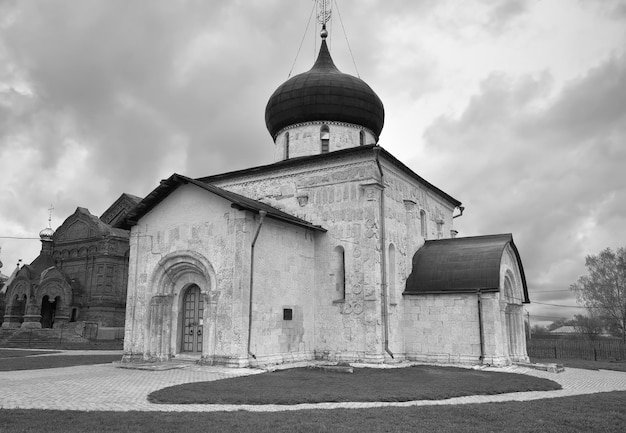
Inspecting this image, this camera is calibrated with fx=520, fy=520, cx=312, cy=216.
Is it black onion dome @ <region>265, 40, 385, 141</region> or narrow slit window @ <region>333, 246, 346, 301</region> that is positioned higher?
black onion dome @ <region>265, 40, 385, 141</region>

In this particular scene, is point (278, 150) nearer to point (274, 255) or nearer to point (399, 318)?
point (274, 255)

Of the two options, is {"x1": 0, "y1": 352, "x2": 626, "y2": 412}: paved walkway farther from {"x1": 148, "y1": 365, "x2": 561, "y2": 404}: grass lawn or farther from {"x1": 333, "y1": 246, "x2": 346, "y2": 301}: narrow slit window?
{"x1": 333, "y1": 246, "x2": 346, "y2": 301}: narrow slit window

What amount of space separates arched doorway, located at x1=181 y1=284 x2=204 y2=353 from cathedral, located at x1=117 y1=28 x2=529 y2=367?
0.04 meters

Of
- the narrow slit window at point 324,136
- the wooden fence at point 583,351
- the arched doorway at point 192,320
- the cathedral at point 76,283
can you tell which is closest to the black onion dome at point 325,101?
the narrow slit window at point 324,136

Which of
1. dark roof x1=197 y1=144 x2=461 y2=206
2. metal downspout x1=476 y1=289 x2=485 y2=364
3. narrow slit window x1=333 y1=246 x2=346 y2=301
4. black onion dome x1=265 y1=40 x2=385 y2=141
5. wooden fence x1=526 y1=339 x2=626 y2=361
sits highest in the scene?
black onion dome x1=265 y1=40 x2=385 y2=141

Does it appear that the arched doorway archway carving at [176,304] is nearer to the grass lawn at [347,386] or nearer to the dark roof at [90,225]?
the grass lawn at [347,386]

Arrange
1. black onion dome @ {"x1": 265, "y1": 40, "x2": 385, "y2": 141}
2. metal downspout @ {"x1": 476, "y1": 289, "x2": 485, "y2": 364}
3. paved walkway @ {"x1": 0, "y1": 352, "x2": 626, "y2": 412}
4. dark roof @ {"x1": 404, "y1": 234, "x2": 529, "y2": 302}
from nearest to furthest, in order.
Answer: paved walkway @ {"x1": 0, "y1": 352, "x2": 626, "y2": 412}, metal downspout @ {"x1": 476, "y1": 289, "x2": 485, "y2": 364}, dark roof @ {"x1": 404, "y1": 234, "x2": 529, "y2": 302}, black onion dome @ {"x1": 265, "y1": 40, "x2": 385, "y2": 141}

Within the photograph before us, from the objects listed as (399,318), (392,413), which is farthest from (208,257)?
(392,413)

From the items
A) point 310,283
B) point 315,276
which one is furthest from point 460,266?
point 310,283

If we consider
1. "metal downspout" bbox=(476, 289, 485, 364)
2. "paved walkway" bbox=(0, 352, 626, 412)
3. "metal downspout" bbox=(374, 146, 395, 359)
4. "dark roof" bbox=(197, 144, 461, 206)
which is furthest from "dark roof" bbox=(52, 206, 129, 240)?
"metal downspout" bbox=(476, 289, 485, 364)

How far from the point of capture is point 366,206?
682 inches

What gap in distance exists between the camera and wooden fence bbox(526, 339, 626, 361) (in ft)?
74.4

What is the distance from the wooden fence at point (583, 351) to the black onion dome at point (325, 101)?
13.3 m

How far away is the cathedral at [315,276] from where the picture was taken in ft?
49.8
